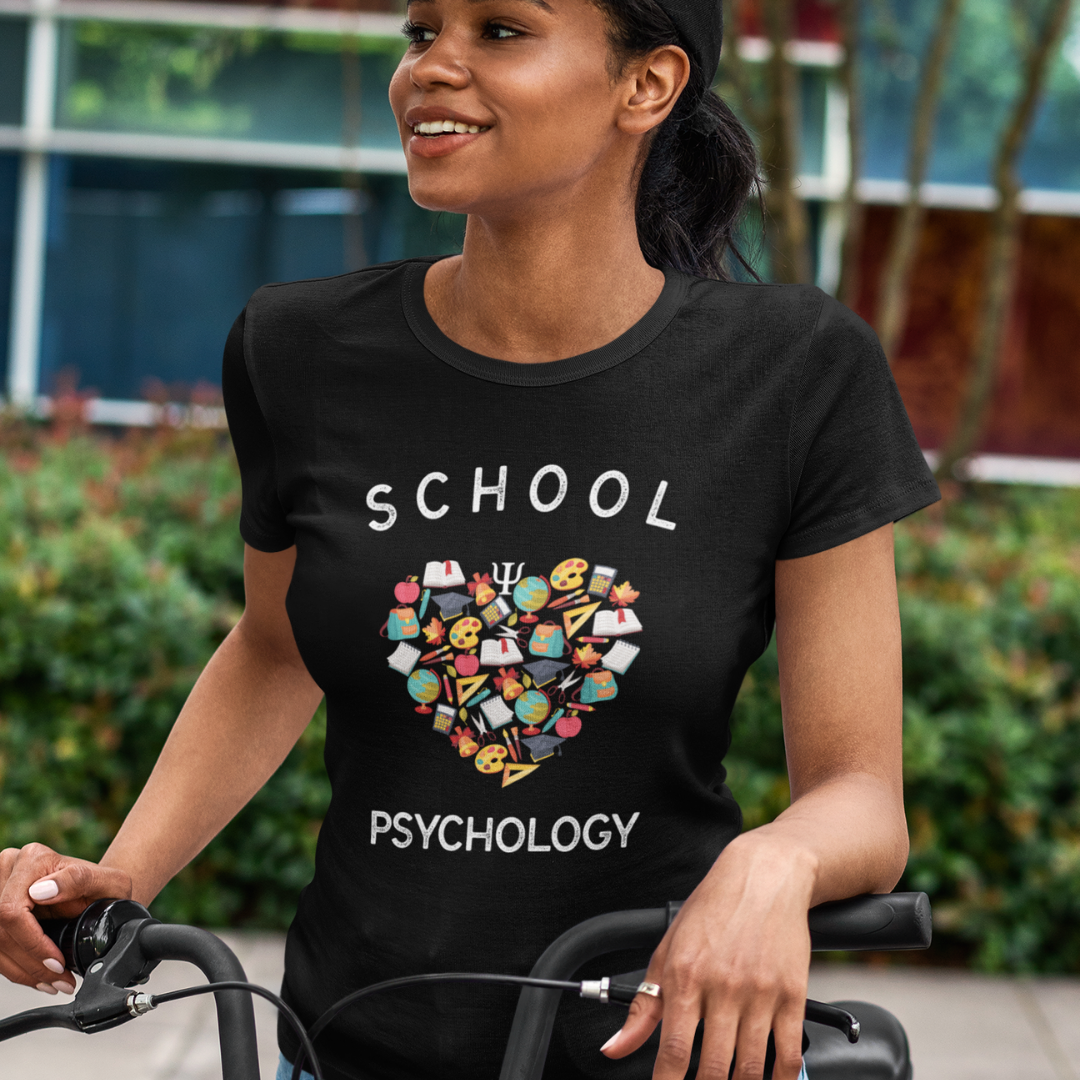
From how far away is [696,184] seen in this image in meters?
1.76

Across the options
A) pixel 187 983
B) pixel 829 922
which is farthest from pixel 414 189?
pixel 187 983

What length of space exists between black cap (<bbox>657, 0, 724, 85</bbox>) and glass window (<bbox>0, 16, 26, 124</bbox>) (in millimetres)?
8557

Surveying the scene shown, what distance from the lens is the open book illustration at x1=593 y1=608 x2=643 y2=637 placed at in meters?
1.37

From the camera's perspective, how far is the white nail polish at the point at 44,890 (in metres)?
1.32

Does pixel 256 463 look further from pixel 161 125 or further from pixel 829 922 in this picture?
pixel 161 125

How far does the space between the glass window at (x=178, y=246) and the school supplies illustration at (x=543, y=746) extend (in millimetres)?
7906

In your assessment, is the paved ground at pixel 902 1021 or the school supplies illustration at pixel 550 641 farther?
Answer: the paved ground at pixel 902 1021

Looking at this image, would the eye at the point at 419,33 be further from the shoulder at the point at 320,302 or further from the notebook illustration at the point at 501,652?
the notebook illustration at the point at 501,652

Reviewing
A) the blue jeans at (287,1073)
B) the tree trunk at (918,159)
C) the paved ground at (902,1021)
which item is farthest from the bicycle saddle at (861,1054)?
the tree trunk at (918,159)

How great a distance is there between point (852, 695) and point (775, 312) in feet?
1.34

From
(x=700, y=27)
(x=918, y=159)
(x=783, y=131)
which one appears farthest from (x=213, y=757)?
(x=918, y=159)

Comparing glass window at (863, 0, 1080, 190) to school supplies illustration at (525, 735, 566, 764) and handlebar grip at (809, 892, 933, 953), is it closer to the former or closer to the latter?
school supplies illustration at (525, 735, 566, 764)

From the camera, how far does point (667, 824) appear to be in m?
1.44

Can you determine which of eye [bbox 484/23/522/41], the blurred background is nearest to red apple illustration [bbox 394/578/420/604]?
eye [bbox 484/23/522/41]
